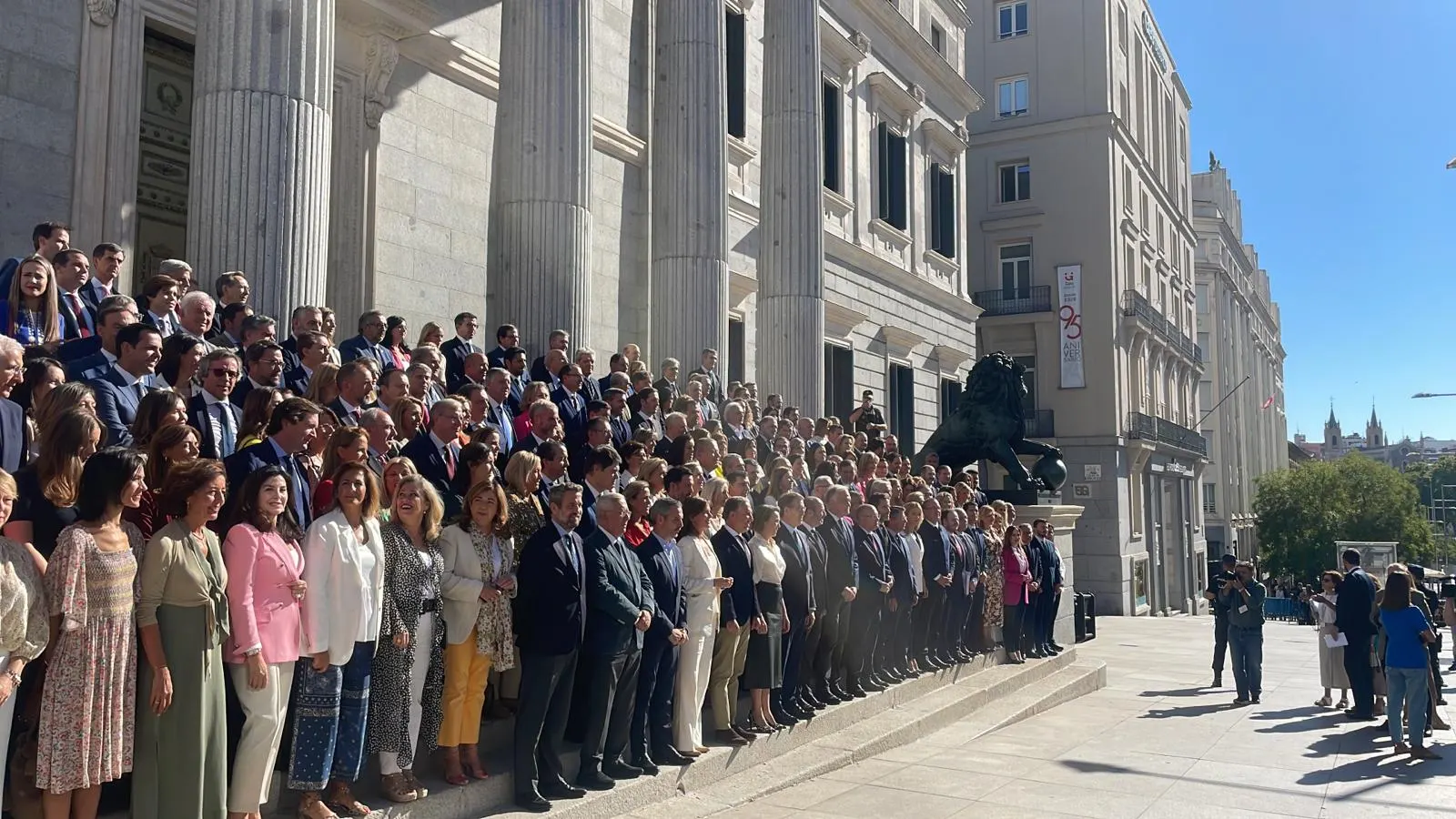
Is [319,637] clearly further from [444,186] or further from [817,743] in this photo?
[444,186]

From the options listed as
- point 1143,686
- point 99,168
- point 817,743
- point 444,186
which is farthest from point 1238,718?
point 99,168

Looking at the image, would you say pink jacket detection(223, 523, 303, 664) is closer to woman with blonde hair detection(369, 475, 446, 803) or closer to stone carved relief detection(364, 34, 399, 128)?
woman with blonde hair detection(369, 475, 446, 803)

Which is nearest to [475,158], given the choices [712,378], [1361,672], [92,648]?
[712,378]

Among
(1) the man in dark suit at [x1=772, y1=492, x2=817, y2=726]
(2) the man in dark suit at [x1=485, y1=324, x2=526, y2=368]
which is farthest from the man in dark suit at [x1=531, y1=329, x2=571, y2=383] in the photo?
(1) the man in dark suit at [x1=772, y1=492, x2=817, y2=726]

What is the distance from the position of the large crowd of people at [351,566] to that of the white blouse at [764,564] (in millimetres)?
21

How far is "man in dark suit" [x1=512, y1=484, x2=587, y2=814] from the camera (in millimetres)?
5879

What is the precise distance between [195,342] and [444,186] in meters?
8.25

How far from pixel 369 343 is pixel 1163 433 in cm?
3736

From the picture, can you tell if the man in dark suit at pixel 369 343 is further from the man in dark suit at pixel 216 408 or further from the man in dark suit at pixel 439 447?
the man in dark suit at pixel 216 408

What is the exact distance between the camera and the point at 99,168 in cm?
962

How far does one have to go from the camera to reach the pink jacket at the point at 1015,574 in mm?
13070

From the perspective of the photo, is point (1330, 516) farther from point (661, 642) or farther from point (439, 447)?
point (439, 447)

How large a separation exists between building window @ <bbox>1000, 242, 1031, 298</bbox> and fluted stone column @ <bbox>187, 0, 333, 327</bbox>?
107 ft

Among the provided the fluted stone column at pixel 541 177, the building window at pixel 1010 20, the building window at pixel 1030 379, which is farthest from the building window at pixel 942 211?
the fluted stone column at pixel 541 177
